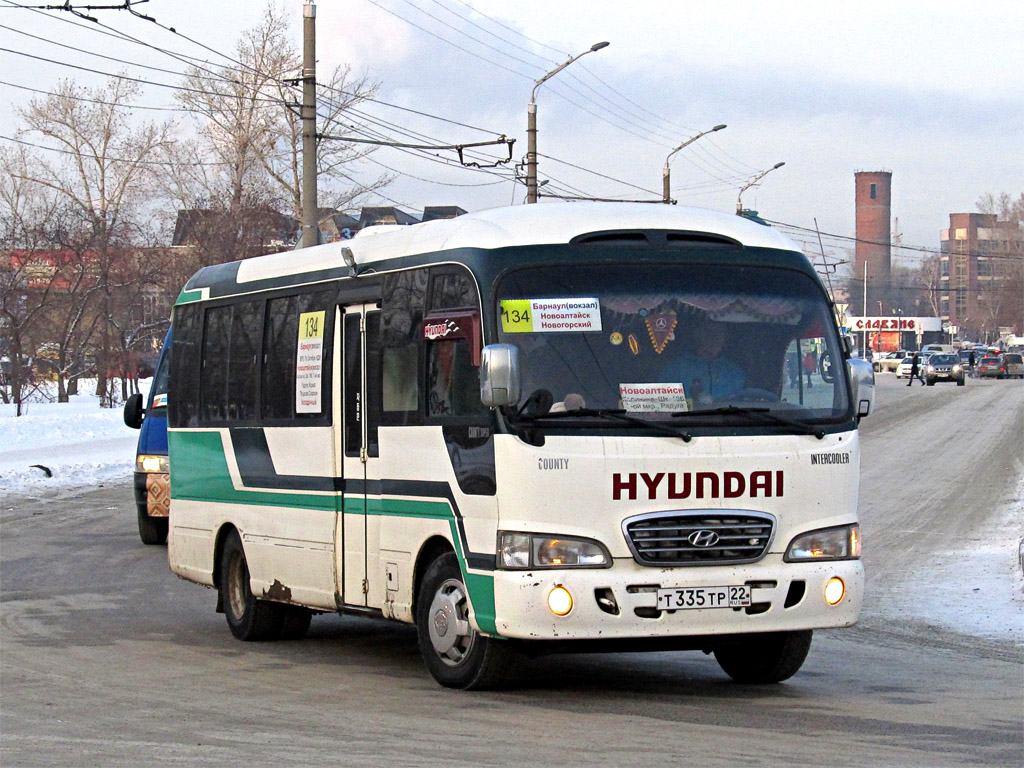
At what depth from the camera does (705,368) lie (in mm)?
8250

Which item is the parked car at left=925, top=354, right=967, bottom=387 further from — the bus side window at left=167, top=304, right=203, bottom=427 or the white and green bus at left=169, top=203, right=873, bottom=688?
the white and green bus at left=169, top=203, right=873, bottom=688

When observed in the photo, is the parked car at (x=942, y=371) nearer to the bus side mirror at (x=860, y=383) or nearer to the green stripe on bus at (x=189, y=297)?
the green stripe on bus at (x=189, y=297)

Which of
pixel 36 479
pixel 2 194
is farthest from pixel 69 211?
pixel 36 479

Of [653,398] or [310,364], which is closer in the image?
[653,398]

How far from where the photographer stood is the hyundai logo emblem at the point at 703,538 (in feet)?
26.1

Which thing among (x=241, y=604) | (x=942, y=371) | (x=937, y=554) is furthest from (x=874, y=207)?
(x=241, y=604)

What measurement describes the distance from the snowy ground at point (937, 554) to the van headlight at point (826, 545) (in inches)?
138

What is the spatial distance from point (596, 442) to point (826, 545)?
143 cm

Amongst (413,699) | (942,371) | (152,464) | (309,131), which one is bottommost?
(413,699)

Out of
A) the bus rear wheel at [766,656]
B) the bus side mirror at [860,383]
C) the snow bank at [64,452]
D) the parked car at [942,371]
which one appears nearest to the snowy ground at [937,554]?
the snow bank at [64,452]

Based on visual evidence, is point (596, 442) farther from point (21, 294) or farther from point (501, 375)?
point (21, 294)

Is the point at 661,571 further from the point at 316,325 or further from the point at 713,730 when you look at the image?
the point at 316,325

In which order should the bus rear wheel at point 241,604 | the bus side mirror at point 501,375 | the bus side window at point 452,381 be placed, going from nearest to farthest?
the bus side mirror at point 501,375, the bus side window at point 452,381, the bus rear wheel at point 241,604

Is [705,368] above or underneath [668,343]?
underneath
